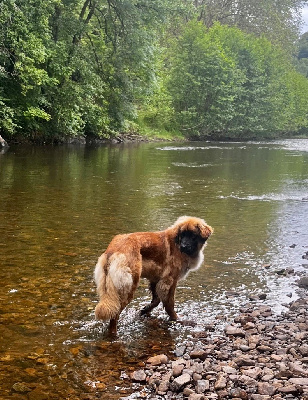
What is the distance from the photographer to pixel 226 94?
2210 inches

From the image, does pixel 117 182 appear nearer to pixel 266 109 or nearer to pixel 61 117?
pixel 61 117

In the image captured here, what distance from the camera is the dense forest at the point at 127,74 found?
85.2 feet

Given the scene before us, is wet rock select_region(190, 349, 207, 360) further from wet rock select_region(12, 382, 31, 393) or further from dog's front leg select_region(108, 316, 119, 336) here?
wet rock select_region(12, 382, 31, 393)

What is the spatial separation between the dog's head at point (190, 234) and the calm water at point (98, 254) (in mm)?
999

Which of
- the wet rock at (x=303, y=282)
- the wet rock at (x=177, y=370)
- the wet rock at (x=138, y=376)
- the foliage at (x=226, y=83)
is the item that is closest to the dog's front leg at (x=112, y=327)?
the wet rock at (x=138, y=376)

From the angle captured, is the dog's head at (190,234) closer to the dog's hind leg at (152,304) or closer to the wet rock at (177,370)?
the dog's hind leg at (152,304)

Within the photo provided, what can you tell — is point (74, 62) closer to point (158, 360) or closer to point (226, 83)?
point (158, 360)

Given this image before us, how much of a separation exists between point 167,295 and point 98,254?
116 inches

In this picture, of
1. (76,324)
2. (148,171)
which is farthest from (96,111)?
(76,324)

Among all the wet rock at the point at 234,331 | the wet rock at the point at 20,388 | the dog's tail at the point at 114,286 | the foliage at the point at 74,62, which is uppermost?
the foliage at the point at 74,62

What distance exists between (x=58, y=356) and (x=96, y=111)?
30267 millimetres

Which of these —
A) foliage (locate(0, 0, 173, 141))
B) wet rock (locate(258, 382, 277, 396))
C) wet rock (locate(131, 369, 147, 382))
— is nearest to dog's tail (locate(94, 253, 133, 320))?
wet rock (locate(131, 369, 147, 382))

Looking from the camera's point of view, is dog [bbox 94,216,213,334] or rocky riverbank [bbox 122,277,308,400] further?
dog [bbox 94,216,213,334]

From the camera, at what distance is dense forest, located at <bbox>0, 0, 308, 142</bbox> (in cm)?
2597
